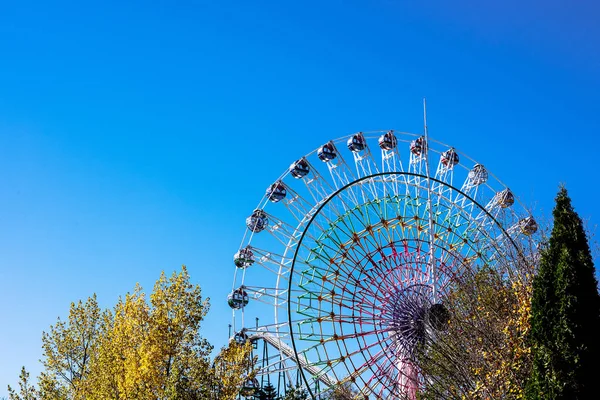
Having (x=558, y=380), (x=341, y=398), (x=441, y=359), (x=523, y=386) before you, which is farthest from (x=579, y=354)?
(x=341, y=398)

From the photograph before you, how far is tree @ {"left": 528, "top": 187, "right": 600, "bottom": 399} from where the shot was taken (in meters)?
17.0

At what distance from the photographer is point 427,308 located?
2948cm

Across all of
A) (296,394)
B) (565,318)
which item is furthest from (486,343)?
(296,394)

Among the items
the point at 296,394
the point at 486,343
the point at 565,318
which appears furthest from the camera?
the point at 296,394

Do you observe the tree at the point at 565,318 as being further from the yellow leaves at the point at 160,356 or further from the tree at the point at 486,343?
the yellow leaves at the point at 160,356

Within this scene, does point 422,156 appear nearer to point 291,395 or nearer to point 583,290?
point 291,395

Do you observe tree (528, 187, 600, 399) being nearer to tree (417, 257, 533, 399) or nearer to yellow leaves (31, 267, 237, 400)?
tree (417, 257, 533, 399)

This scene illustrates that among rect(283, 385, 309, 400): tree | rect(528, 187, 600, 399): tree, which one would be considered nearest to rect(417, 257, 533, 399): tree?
rect(528, 187, 600, 399): tree

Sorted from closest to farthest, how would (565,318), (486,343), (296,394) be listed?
(565,318), (486,343), (296,394)

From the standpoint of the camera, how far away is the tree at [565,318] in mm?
17016

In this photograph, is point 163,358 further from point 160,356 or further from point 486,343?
point 486,343

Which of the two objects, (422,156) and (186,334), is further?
(422,156)

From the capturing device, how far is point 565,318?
57.4 feet

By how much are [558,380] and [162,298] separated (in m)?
12.3
